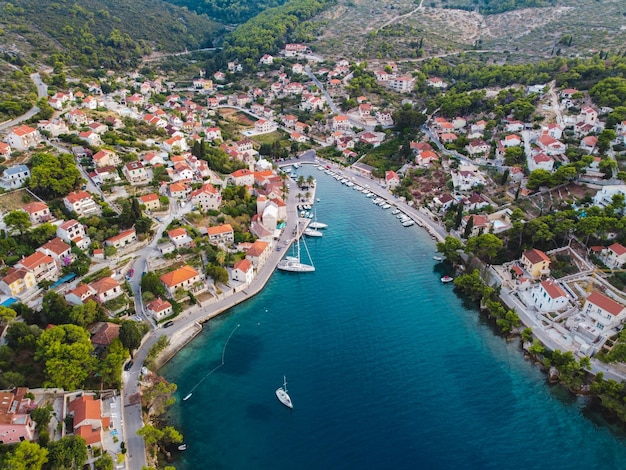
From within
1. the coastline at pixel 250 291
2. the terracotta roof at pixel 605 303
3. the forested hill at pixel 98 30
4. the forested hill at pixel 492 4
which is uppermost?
the forested hill at pixel 492 4

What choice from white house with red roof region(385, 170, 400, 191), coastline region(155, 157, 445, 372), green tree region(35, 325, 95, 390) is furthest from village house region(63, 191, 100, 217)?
white house with red roof region(385, 170, 400, 191)

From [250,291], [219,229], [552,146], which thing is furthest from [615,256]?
[219,229]

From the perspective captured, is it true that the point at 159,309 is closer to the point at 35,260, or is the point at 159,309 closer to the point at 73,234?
the point at 35,260

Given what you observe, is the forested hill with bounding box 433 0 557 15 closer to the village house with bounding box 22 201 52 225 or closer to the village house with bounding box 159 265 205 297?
the village house with bounding box 159 265 205 297

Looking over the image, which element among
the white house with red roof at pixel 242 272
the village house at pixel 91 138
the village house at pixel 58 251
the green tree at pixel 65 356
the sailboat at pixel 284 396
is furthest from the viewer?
the village house at pixel 91 138

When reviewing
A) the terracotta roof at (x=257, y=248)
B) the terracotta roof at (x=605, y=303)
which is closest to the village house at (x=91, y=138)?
the terracotta roof at (x=257, y=248)

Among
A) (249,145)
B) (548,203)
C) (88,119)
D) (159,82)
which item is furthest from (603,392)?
(159,82)

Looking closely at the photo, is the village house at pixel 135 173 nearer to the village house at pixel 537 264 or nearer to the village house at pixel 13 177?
the village house at pixel 13 177
